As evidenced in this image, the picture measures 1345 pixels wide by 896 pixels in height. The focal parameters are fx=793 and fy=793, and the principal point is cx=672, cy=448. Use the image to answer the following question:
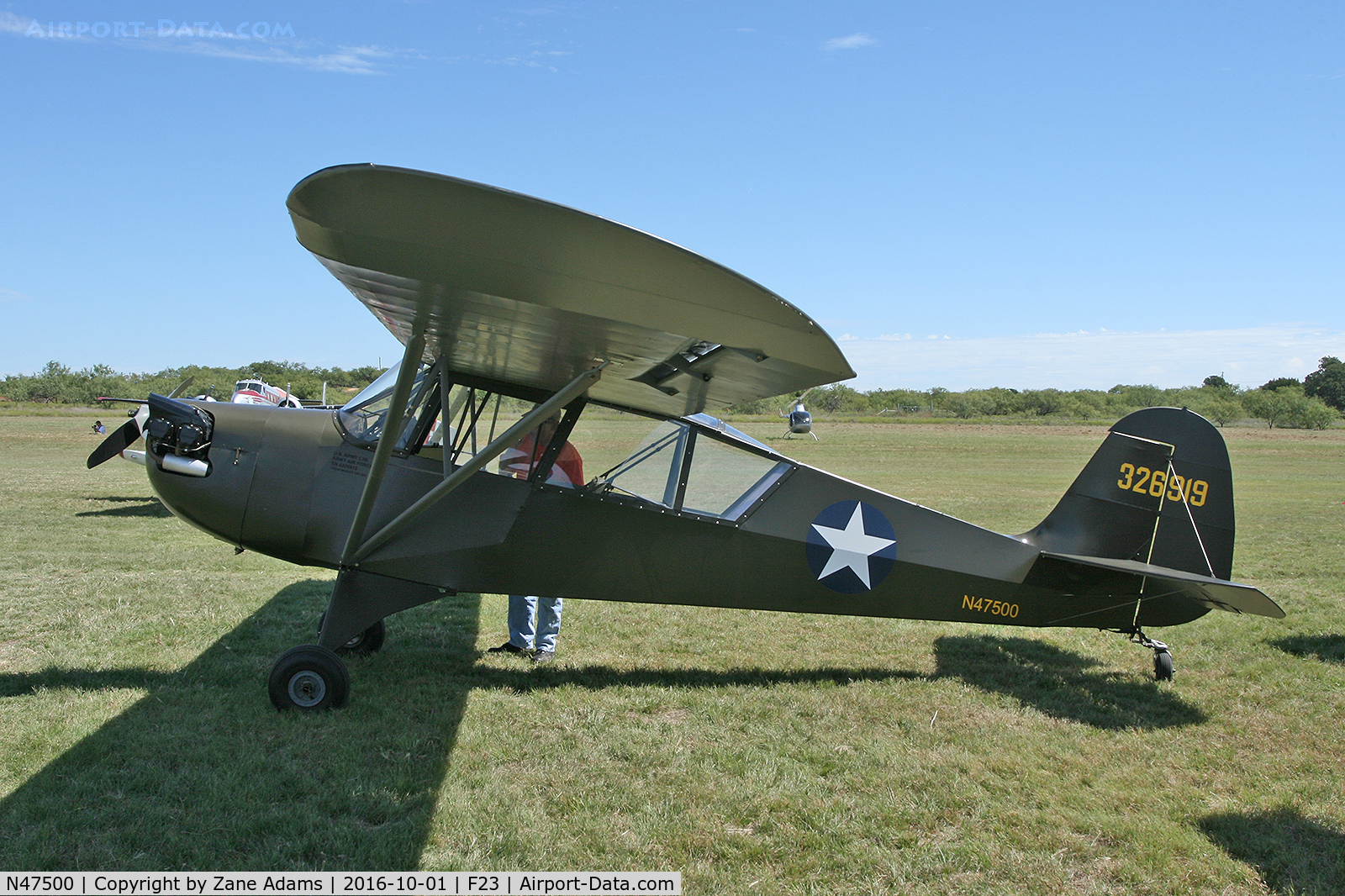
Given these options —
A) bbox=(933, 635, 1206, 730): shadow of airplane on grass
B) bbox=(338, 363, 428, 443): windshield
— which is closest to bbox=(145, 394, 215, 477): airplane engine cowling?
bbox=(338, 363, 428, 443): windshield

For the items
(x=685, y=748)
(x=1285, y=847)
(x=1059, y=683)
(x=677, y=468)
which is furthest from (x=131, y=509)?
(x=1285, y=847)

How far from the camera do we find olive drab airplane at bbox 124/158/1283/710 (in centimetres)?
435

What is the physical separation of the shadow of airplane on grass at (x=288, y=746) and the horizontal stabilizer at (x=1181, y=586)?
0.68 m

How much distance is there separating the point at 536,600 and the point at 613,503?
135 cm

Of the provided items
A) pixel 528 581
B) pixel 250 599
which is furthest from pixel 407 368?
pixel 250 599

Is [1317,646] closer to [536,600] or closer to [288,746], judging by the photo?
[536,600]

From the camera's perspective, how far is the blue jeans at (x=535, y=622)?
5.75 metres

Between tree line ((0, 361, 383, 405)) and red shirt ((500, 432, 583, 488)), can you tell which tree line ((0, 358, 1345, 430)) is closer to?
tree line ((0, 361, 383, 405))

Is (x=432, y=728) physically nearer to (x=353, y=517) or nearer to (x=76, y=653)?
(x=353, y=517)

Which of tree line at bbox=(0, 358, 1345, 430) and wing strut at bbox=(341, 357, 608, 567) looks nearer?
wing strut at bbox=(341, 357, 608, 567)

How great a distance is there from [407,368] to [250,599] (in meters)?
4.14

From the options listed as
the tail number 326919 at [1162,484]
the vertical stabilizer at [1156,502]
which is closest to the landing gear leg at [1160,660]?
the vertical stabilizer at [1156,502]

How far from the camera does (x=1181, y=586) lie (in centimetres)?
485

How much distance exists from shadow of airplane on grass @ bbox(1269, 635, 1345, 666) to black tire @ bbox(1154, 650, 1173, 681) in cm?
159
